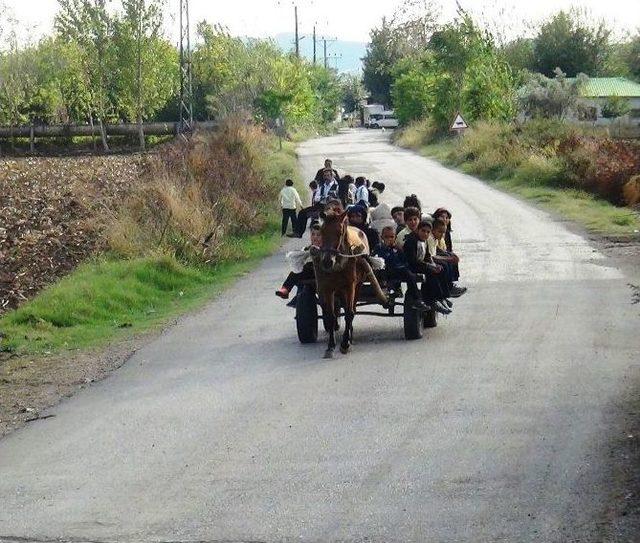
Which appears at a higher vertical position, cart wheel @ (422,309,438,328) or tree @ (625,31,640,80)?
tree @ (625,31,640,80)

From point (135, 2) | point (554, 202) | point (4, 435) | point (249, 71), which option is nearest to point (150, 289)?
point (4, 435)

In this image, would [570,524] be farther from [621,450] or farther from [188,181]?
[188,181]

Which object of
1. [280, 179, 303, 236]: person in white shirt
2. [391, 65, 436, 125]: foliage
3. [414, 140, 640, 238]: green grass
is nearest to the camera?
[280, 179, 303, 236]: person in white shirt

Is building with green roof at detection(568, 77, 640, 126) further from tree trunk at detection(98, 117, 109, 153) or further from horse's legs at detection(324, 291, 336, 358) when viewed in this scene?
horse's legs at detection(324, 291, 336, 358)

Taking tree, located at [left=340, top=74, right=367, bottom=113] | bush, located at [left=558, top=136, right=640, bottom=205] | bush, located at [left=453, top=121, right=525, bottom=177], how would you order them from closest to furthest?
bush, located at [left=558, top=136, right=640, bottom=205] < bush, located at [left=453, top=121, right=525, bottom=177] < tree, located at [left=340, top=74, right=367, bottom=113]

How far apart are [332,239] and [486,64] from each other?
1932 inches

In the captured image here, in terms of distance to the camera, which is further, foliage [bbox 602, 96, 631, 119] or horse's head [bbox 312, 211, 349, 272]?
foliage [bbox 602, 96, 631, 119]

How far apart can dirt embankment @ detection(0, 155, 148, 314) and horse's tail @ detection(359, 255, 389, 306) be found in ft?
25.6

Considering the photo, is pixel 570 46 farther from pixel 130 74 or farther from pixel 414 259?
pixel 414 259

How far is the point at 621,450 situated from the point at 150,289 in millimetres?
13623

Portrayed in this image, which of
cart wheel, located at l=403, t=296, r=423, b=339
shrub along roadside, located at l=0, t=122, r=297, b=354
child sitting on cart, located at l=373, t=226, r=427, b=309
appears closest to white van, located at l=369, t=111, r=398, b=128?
shrub along roadside, located at l=0, t=122, r=297, b=354

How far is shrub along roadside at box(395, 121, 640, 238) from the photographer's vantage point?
109 ft

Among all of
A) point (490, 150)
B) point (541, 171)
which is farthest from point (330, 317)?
point (490, 150)

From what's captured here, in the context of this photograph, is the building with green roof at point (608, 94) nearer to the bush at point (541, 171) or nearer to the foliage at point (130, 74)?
the foliage at point (130, 74)
